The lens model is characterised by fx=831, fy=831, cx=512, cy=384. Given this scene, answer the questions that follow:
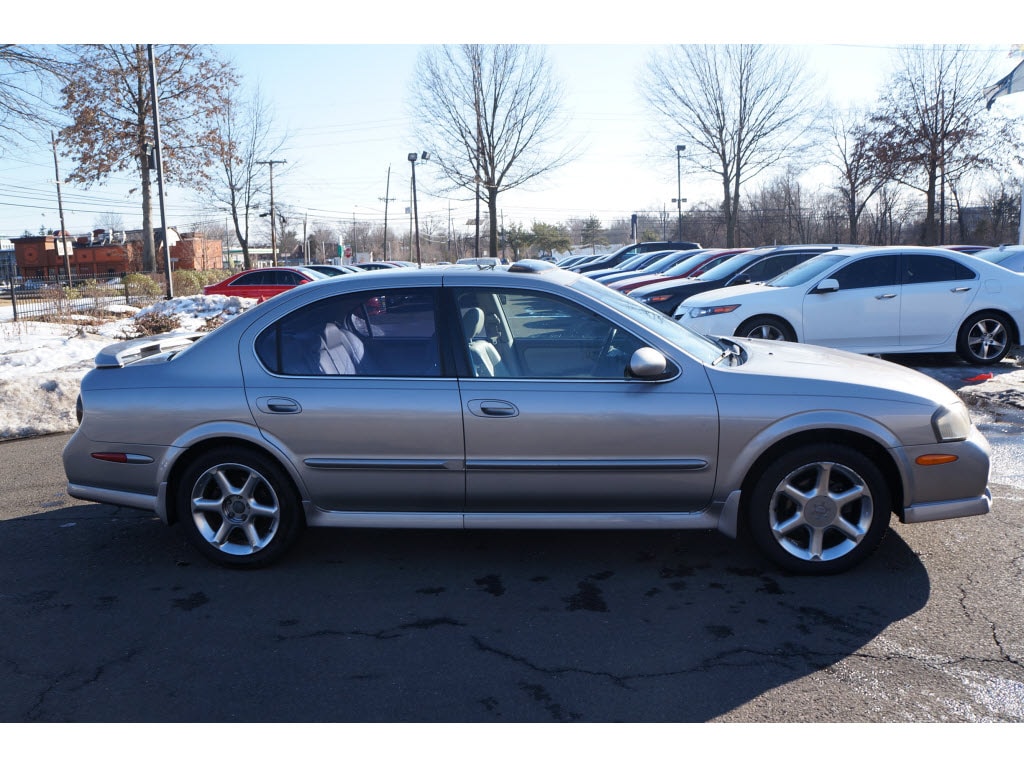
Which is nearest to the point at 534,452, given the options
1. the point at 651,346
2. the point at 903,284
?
the point at 651,346

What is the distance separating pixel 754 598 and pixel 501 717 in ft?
5.06

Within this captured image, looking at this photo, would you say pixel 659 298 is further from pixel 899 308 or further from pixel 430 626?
pixel 430 626

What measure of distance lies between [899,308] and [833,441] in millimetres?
6845

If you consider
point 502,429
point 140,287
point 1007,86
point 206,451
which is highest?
point 1007,86

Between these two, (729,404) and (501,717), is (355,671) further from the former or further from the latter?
(729,404)

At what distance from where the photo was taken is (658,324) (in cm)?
454

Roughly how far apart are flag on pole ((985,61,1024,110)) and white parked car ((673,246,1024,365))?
66.0ft

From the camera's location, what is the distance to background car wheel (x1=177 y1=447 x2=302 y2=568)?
4312 mm

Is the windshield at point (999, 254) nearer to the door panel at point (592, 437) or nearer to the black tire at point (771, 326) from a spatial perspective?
the black tire at point (771, 326)

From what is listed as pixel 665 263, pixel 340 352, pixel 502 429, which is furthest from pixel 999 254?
pixel 340 352

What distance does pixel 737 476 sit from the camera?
406cm

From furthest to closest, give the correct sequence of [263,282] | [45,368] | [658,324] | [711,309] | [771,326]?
[263,282] < [45,368] < [711,309] < [771,326] < [658,324]

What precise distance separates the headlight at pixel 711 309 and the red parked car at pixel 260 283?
1354 cm

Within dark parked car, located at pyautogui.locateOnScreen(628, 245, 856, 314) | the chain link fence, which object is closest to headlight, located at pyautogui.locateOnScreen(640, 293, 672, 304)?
dark parked car, located at pyautogui.locateOnScreen(628, 245, 856, 314)
